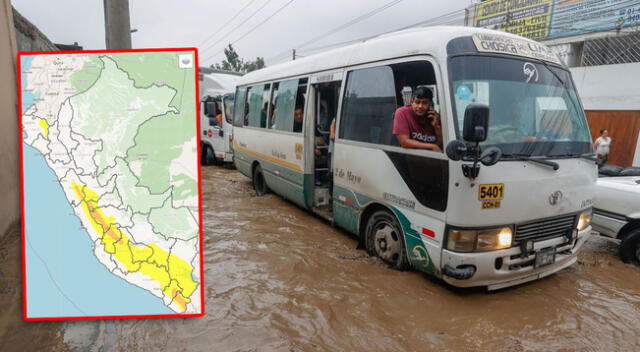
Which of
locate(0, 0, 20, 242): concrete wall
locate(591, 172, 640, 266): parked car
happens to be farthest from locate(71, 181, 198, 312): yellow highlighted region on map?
locate(591, 172, 640, 266): parked car

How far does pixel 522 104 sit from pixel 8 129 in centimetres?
643

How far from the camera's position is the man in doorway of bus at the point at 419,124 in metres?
3.62

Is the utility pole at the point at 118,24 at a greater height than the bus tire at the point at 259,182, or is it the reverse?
the utility pole at the point at 118,24

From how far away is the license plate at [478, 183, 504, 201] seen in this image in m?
3.29

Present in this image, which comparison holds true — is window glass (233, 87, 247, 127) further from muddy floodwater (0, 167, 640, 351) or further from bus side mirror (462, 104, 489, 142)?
bus side mirror (462, 104, 489, 142)

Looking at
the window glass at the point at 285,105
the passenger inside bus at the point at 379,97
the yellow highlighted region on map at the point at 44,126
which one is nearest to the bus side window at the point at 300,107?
the window glass at the point at 285,105

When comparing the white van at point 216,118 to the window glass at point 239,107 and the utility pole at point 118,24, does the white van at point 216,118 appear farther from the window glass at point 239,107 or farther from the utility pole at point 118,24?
the utility pole at point 118,24

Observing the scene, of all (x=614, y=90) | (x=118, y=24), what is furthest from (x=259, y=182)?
(x=614, y=90)

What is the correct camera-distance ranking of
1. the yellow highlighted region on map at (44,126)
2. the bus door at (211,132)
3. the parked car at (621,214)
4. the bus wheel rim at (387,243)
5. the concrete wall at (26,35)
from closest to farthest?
the yellow highlighted region on map at (44,126) < the bus wheel rim at (387,243) < the parked car at (621,214) < the concrete wall at (26,35) < the bus door at (211,132)

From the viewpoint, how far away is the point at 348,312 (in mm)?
3529

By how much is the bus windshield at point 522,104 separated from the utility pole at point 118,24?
3.29 m

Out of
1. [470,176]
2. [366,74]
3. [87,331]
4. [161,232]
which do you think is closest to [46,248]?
[161,232]

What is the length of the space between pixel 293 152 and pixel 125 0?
3.22 m

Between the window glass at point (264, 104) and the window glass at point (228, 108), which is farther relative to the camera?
the window glass at point (228, 108)
